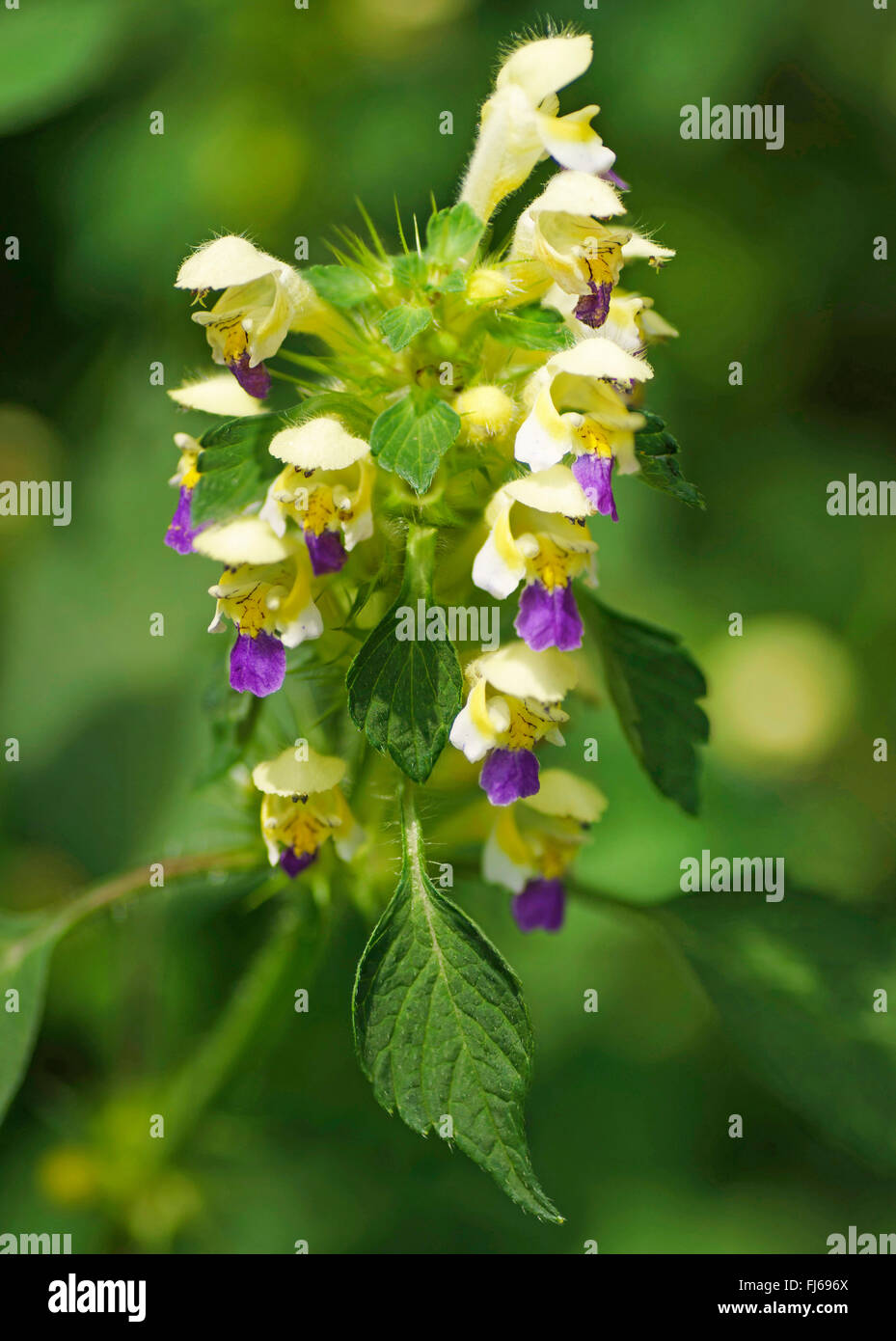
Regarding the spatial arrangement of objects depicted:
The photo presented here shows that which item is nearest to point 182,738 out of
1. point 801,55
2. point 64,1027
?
point 64,1027

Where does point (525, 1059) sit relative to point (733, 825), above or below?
below

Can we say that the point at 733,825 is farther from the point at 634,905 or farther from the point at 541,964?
the point at 634,905

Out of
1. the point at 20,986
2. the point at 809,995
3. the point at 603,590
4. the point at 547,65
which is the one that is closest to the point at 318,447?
the point at 547,65

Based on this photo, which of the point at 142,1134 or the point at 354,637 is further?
the point at 142,1134

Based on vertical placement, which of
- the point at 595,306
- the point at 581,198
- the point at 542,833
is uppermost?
the point at 581,198

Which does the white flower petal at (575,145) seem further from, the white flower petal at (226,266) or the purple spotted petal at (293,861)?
the purple spotted petal at (293,861)

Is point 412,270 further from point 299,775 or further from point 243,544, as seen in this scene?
point 299,775
